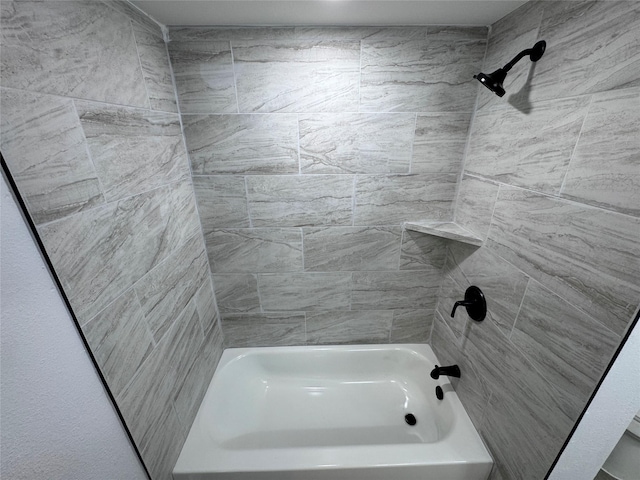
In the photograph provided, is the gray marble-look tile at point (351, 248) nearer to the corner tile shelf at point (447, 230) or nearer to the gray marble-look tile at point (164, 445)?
the corner tile shelf at point (447, 230)

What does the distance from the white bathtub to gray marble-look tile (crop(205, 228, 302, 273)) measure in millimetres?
573

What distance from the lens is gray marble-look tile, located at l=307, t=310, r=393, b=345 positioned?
1.49 m

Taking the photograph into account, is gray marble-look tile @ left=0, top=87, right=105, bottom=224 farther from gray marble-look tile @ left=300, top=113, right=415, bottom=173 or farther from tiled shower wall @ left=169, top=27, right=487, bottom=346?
gray marble-look tile @ left=300, top=113, right=415, bottom=173

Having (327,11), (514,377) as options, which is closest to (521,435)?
(514,377)

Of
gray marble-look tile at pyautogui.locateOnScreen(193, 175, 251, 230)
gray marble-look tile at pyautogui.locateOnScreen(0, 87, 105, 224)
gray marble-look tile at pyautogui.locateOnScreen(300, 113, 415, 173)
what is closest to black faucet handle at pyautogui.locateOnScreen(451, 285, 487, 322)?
gray marble-look tile at pyautogui.locateOnScreen(300, 113, 415, 173)

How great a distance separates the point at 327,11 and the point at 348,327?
1.50 metres

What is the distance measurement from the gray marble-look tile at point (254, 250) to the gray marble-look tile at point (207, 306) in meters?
0.11

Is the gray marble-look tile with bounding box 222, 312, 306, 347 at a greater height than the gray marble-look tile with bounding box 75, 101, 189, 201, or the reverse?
the gray marble-look tile with bounding box 75, 101, 189, 201

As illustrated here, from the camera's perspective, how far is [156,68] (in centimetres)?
93

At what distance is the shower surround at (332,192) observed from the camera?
0.57 meters

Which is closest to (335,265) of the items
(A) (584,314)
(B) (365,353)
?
(B) (365,353)

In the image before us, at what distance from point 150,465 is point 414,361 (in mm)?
1338

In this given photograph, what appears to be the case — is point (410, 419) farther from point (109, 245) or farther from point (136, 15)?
point (136, 15)

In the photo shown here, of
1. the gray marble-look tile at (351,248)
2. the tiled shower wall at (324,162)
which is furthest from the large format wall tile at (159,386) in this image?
the gray marble-look tile at (351,248)
